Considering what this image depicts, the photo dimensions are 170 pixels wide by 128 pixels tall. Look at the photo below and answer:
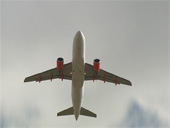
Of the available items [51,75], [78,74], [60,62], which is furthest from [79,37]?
[51,75]

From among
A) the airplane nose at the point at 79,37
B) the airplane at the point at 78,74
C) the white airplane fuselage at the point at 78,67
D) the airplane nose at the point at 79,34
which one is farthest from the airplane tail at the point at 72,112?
the airplane nose at the point at 79,34

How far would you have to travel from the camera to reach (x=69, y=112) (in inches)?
1377

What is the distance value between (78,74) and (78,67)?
1158 mm

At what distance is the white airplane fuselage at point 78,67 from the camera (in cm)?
2558

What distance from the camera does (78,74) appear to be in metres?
27.4

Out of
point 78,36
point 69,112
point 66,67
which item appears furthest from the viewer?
point 69,112

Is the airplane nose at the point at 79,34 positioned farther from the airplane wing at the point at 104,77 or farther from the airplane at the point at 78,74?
the airplane wing at the point at 104,77

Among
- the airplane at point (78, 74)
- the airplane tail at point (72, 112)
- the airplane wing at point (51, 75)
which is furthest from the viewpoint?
the airplane tail at point (72, 112)

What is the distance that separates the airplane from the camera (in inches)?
1017

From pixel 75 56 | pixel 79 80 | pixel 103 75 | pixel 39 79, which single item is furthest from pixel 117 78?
pixel 39 79

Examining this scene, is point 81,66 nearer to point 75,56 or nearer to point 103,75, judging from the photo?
point 75,56

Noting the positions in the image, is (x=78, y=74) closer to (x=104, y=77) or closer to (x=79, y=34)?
(x=79, y=34)

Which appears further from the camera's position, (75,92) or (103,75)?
(103,75)

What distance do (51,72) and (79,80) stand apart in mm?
6567
